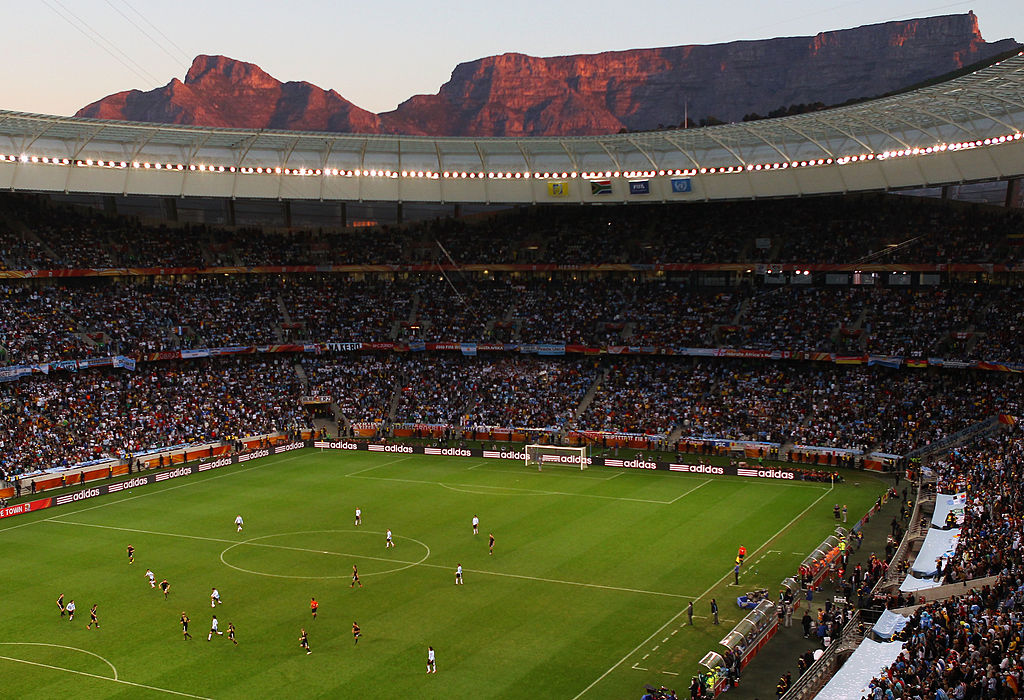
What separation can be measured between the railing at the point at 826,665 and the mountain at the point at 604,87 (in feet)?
301

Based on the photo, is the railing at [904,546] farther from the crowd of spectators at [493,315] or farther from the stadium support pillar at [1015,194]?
the stadium support pillar at [1015,194]

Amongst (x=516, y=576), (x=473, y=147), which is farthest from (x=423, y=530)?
(x=473, y=147)

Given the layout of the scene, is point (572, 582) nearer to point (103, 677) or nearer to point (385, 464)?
point (103, 677)

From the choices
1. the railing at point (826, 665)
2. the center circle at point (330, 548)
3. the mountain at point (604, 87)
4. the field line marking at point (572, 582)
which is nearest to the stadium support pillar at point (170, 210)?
the center circle at point (330, 548)

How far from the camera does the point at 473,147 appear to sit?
68.8 meters

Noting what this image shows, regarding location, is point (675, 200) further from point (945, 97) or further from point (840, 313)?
point (945, 97)

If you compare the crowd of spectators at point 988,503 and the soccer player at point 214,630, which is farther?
the soccer player at point 214,630

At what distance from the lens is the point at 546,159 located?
70125mm

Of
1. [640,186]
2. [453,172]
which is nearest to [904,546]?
[640,186]

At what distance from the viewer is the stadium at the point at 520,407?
30.6 meters

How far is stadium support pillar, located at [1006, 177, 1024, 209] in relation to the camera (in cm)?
6925

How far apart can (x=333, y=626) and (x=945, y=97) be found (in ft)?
148

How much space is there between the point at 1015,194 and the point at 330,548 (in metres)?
56.6

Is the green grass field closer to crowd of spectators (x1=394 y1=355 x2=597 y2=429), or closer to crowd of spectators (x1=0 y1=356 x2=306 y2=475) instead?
crowd of spectators (x1=0 y1=356 x2=306 y2=475)
